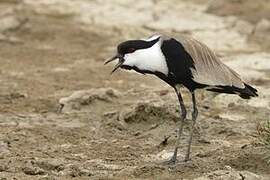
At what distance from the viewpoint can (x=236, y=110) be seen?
6.93 m

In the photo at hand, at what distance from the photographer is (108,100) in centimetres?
716

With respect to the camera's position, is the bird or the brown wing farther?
the brown wing

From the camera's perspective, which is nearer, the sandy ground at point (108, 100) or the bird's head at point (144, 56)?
the bird's head at point (144, 56)

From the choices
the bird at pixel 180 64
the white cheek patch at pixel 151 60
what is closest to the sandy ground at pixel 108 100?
the bird at pixel 180 64

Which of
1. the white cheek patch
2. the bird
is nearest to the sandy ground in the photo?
the bird

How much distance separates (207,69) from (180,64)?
221 mm

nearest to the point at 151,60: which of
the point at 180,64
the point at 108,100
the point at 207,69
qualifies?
the point at 180,64

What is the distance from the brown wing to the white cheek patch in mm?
208

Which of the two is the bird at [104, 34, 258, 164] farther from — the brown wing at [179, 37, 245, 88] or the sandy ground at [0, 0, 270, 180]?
the sandy ground at [0, 0, 270, 180]

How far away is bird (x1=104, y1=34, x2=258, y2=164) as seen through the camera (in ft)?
16.3

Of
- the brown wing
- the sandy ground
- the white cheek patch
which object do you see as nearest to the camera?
the white cheek patch

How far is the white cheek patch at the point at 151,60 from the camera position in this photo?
4934 mm

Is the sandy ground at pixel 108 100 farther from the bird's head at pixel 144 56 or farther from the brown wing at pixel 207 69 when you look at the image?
the bird's head at pixel 144 56

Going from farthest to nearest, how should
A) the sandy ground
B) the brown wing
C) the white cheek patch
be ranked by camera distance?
the sandy ground, the brown wing, the white cheek patch
